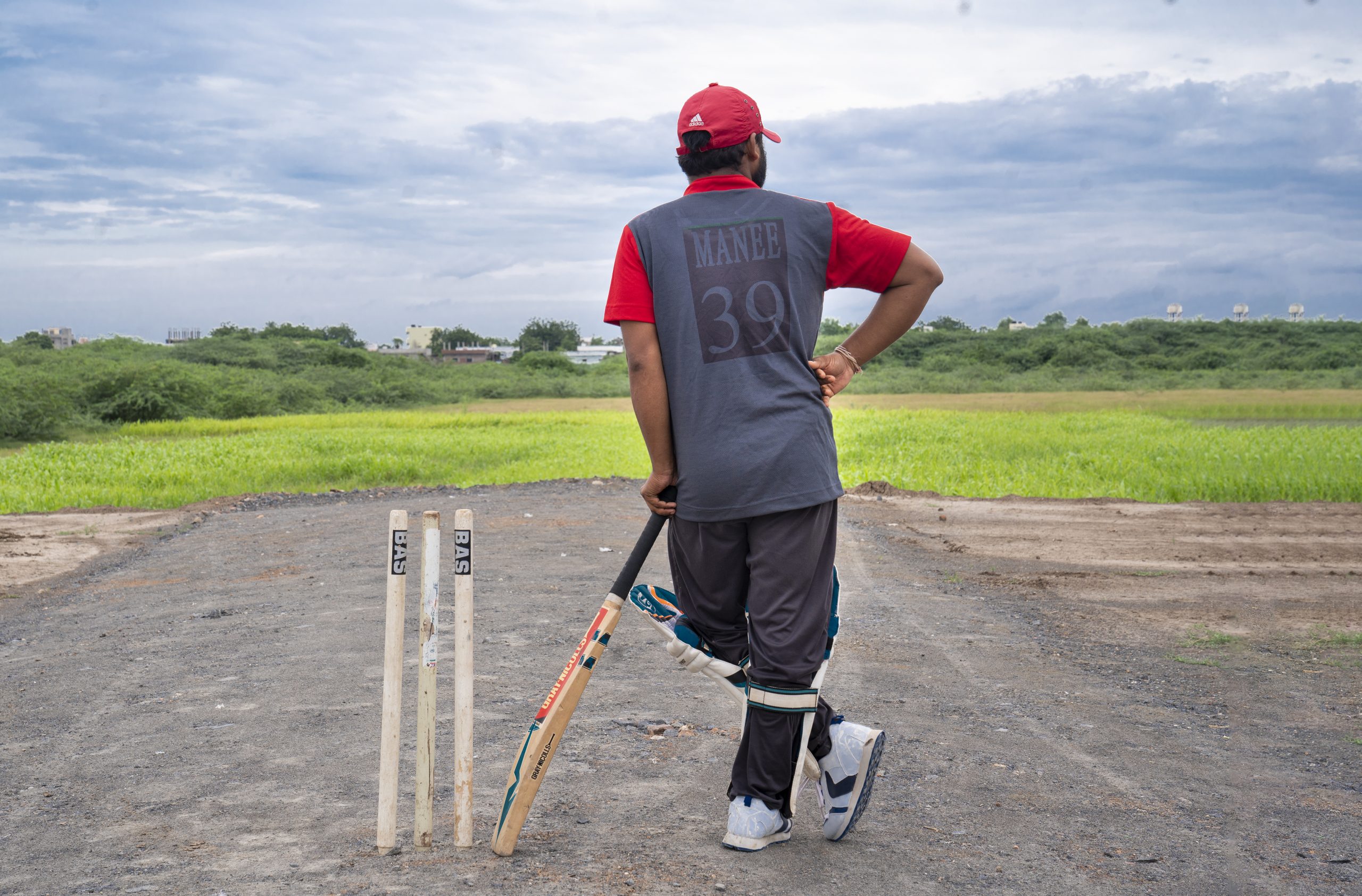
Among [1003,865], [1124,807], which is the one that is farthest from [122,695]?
[1124,807]

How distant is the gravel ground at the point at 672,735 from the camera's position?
107 inches

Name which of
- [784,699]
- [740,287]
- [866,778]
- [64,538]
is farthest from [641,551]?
[64,538]

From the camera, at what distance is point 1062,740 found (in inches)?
158

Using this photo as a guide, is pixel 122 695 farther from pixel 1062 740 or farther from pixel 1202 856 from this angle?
pixel 1202 856

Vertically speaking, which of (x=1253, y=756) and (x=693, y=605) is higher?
(x=693, y=605)

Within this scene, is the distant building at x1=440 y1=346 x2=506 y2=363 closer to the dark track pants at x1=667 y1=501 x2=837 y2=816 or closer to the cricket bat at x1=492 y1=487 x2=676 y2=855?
the cricket bat at x1=492 y1=487 x2=676 y2=855

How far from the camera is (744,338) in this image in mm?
2604

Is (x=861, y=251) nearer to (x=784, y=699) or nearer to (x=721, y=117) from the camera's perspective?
(x=721, y=117)

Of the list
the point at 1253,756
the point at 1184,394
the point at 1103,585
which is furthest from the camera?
the point at 1184,394

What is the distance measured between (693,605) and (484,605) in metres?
3.80

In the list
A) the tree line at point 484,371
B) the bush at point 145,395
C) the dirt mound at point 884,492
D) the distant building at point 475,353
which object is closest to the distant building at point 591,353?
the distant building at point 475,353

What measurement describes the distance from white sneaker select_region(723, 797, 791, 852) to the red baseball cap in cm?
179

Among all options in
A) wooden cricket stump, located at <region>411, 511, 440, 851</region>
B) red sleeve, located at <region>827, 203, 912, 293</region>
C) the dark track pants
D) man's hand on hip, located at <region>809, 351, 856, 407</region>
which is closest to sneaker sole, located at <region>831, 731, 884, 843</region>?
the dark track pants

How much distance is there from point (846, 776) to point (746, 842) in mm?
340
